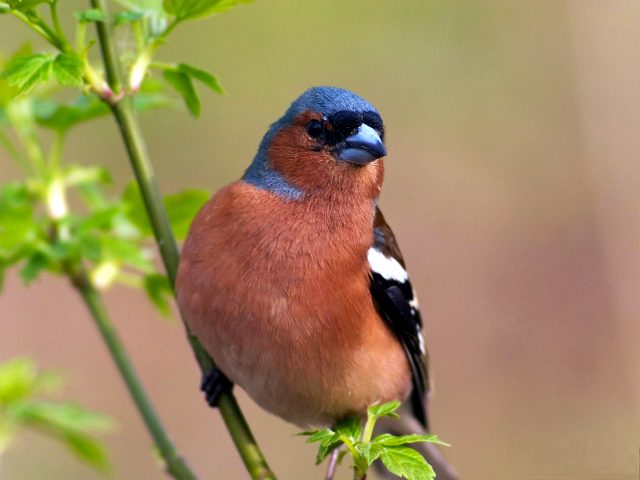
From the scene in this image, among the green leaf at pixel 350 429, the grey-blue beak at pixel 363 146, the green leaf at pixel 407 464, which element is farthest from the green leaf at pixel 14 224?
the green leaf at pixel 407 464

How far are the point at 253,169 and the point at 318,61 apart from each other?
5.74 metres

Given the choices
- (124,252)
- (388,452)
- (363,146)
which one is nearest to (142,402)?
(124,252)

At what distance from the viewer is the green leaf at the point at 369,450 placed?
2.57 m

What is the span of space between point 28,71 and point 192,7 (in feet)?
1.94

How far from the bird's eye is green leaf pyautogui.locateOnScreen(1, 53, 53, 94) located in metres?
1.28

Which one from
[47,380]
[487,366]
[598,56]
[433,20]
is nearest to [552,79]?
[598,56]

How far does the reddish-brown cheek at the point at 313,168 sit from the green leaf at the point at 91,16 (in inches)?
49.9

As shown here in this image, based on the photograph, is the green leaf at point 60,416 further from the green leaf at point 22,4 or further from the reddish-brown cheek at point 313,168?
the green leaf at point 22,4

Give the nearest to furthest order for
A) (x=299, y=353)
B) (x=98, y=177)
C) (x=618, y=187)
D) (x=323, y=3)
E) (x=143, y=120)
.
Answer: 1. (x=299, y=353)
2. (x=98, y=177)
3. (x=618, y=187)
4. (x=143, y=120)
5. (x=323, y=3)

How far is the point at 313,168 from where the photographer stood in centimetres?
371

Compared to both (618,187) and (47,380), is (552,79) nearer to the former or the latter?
(618,187)

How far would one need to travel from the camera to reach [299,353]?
3.53 m

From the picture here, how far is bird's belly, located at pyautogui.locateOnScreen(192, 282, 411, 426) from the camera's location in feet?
11.4

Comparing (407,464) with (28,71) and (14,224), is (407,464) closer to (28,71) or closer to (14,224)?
(28,71)
